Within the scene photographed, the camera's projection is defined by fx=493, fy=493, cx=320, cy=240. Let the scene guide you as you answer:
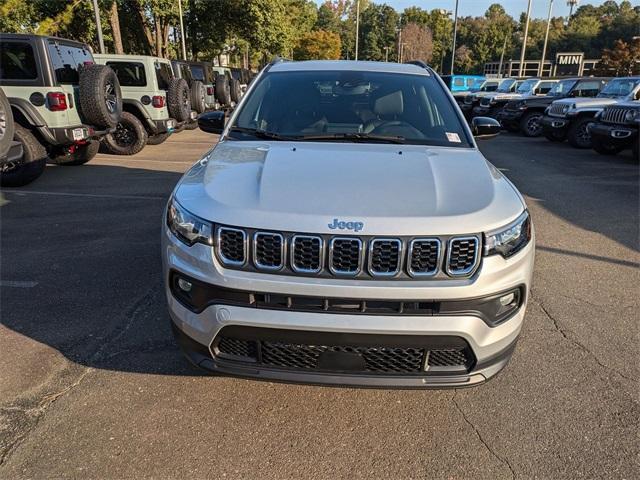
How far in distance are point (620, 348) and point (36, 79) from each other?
8203 mm

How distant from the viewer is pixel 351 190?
2350 mm

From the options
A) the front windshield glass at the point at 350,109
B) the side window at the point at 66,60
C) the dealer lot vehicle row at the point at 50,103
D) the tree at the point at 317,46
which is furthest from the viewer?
the tree at the point at 317,46

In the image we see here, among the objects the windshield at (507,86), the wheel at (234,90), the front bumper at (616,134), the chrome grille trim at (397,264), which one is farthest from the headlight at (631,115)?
the wheel at (234,90)

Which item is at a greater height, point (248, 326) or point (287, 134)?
point (287, 134)

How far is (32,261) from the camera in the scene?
4.62 metres

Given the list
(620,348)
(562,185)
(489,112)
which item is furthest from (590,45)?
(620,348)

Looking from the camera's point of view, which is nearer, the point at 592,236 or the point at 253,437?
the point at 253,437

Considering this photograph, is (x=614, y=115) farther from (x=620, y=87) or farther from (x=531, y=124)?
(x=531, y=124)

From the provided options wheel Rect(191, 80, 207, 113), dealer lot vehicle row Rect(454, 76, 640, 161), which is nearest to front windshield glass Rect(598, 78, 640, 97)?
dealer lot vehicle row Rect(454, 76, 640, 161)

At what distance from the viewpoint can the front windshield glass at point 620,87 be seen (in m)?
12.9

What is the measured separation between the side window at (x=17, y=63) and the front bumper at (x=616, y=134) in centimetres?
1093

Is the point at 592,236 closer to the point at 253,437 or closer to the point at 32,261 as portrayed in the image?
the point at 253,437

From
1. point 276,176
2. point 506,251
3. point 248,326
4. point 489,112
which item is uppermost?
point 276,176

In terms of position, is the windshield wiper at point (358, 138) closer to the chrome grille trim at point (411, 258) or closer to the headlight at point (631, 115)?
the chrome grille trim at point (411, 258)
